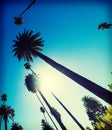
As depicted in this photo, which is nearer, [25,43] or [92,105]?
[25,43]

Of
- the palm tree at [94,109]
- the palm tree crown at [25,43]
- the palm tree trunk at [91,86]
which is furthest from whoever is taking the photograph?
the palm tree at [94,109]

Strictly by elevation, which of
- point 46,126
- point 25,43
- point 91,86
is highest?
point 46,126

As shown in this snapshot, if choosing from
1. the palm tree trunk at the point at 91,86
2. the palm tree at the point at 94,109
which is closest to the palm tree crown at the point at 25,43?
the palm tree trunk at the point at 91,86

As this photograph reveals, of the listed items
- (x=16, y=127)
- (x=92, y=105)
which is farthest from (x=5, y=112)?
(x=92, y=105)

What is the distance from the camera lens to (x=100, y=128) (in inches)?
930

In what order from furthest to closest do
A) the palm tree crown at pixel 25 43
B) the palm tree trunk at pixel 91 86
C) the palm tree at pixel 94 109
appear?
the palm tree at pixel 94 109
the palm tree crown at pixel 25 43
the palm tree trunk at pixel 91 86

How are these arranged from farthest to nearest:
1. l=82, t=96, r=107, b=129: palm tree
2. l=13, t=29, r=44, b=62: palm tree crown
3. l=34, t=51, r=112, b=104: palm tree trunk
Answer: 1. l=82, t=96, r=107, b=129: palm tree
2. l=13, t=29, r=44, b=62: palm tree crown
3. l=34, t=51, r=112, b=104: palm tree trunk

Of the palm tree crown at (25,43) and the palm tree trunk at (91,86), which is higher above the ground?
the palm tree crown at (25,43)

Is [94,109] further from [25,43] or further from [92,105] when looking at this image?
[25,43]

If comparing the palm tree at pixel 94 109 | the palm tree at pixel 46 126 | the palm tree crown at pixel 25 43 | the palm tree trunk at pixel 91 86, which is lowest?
the palm tree trunk at pixel 91 86

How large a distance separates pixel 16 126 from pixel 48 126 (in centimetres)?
864

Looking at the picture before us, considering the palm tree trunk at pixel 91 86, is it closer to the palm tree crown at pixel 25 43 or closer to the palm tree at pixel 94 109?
the palm tree crown at pixel 25 43

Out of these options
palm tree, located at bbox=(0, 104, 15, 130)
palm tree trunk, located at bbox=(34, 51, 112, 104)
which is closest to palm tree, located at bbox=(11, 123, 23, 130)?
palm tree, located at bbox=(0, 104, 15, 130)

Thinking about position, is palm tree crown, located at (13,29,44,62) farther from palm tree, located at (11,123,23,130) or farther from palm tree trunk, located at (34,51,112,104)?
palm tree, located at (11,123,23,130)
